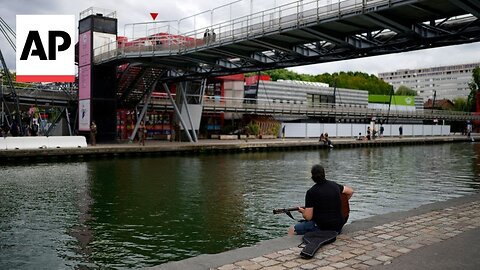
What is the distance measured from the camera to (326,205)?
7.58 meters

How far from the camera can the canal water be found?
9.78 meters

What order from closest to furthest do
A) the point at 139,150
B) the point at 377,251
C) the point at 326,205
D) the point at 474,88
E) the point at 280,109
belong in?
the point at 377,251, the point at 326,205, the point at 139,150, the point at 280,109, the point at 474,88

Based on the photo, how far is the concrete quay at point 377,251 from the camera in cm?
636

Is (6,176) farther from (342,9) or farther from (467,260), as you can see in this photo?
(467,260)

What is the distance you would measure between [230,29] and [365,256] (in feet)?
75.9

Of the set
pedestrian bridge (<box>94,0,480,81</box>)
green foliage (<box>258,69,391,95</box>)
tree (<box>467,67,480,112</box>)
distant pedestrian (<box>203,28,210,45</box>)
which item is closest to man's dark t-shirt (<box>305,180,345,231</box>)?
pedestrian bridge (<box>94,0,480,81</box>)

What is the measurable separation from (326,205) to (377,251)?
1062 millimetres

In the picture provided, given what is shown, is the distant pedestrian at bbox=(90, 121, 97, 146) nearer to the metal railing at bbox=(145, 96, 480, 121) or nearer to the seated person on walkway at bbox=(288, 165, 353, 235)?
the metal railing at bbox=(145, 96, 480, 121)

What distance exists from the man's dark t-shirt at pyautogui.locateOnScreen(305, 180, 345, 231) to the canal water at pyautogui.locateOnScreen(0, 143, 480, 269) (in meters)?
2.96

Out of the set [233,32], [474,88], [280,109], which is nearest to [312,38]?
[233,32]

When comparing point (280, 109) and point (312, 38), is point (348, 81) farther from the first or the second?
point (312, 38)

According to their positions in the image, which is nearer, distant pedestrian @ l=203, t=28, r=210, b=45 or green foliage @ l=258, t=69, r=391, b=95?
distant pedestrian @ l=203, t=28, r=210, b=45

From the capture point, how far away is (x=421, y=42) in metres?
22.5

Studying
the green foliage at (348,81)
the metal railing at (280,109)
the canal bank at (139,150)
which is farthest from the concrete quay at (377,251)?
the green foliage at (348,81)
